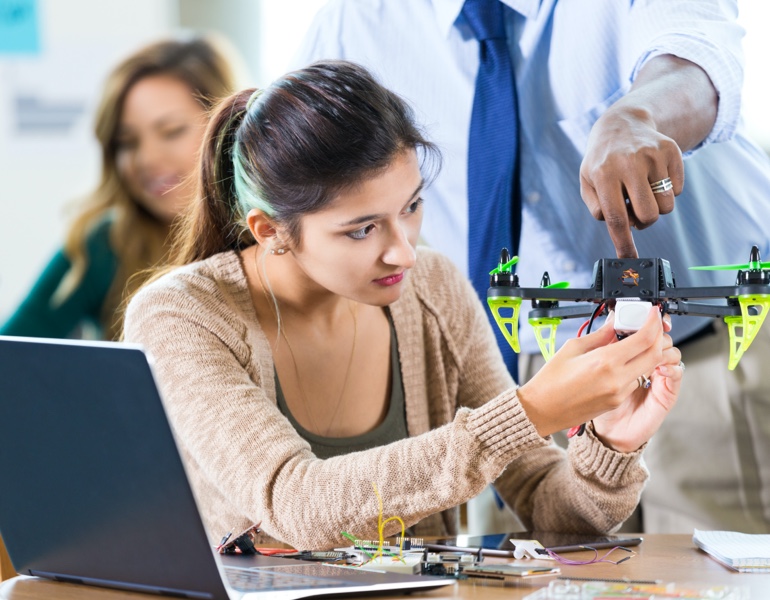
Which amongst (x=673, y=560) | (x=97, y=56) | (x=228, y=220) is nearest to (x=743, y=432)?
(x=673, y=560)

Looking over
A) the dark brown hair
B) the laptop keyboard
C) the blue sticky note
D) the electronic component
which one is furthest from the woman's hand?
the blue sticky note

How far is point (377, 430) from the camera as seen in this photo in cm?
148

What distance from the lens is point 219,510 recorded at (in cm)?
140

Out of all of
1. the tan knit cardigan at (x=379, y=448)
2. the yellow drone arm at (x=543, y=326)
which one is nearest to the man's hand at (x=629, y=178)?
the yellow drone arm at (x=543, y=326)

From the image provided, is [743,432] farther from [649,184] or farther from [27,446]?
[27,446]

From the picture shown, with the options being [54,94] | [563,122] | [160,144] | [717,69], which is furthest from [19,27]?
[717,69]

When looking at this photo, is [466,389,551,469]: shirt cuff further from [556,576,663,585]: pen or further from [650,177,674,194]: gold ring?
[650,177,674,194]: gold ring

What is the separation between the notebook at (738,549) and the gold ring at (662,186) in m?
0.43

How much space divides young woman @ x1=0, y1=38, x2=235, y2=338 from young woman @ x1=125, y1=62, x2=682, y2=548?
1373 mm

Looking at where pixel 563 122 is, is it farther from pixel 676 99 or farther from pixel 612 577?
pixel 612 577

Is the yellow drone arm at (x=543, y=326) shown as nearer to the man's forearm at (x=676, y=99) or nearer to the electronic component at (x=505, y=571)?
the electronic component at (x=505, y=571)

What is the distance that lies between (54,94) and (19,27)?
0.26 metres

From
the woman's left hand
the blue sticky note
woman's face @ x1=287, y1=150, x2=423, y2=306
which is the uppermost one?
the blue sticky note

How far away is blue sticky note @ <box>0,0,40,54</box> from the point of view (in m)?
3.12
